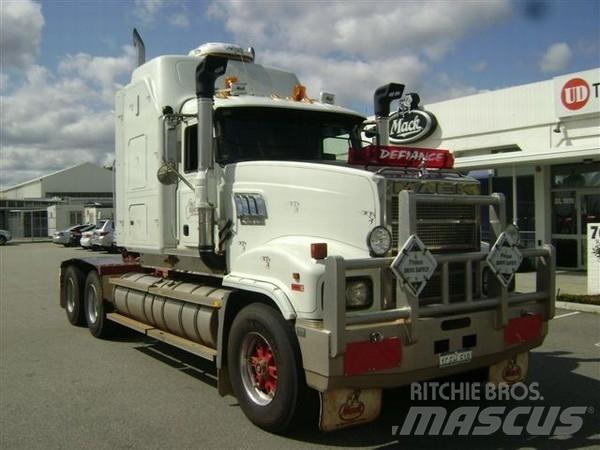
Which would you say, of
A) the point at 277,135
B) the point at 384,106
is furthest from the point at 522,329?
the point at 384,106

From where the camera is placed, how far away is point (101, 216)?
44344 mm

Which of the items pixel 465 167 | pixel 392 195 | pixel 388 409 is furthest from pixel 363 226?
pixel 465 167

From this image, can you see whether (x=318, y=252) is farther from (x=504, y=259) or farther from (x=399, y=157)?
(x=504, y=259)

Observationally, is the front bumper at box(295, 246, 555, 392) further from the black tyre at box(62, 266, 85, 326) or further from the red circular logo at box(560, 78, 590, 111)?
the red circular logo at box(560, 78, 590, 111)

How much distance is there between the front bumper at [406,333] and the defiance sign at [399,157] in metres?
1.00

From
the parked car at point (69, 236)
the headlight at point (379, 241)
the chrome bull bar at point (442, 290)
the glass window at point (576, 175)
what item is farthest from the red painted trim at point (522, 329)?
the parked car at point (69, 236)

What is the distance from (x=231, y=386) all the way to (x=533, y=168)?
1480 centimetres

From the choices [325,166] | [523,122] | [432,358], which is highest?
[523,122]

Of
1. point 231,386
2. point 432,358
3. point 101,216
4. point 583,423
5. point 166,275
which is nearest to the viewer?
point 432,358

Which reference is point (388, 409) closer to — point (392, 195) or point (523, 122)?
point (392, 195)

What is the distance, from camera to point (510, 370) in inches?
215

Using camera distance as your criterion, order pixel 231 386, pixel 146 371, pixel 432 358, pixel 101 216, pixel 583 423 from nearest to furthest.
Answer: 1. pixel 432 358
2. pixel 583 423
3. pixel 231 386
4. pixel 146 371
5. pixel 101 216

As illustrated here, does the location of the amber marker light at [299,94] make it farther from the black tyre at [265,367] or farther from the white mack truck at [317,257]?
the black tyre at [265,367]

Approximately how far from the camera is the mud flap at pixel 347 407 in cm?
439
